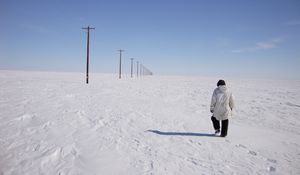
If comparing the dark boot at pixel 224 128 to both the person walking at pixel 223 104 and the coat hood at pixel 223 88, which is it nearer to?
the person walking at pixel 223 104

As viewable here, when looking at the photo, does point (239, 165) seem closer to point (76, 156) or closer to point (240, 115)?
point (76, 156)

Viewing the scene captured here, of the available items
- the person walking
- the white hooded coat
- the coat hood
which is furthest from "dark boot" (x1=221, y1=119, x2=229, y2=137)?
the coat hood

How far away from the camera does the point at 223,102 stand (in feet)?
15.6

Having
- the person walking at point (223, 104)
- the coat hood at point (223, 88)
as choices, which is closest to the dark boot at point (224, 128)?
the person walking at point (223, 104)

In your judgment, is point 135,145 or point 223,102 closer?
point 135,145

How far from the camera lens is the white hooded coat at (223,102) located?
474 cm

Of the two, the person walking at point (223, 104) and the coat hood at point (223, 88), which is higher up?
the coat hood at point (223, 88)

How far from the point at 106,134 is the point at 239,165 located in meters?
3.35

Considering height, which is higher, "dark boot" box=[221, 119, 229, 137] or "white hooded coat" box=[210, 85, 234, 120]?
"white hooded coat" box=[210, 85, 234, 120]

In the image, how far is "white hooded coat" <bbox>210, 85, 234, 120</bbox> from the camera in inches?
187

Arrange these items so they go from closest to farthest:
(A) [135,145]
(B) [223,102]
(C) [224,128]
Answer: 1. (A) [135,145]
2. (B) [223,102]
3. (C) [224,128]

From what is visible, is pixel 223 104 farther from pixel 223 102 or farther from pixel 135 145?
pixel 135 145

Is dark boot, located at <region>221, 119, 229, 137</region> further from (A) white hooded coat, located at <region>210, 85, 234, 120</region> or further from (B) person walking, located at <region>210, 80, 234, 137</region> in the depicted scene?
(A) white hooded coat, located at <region>210, 85, 234, 120</region>

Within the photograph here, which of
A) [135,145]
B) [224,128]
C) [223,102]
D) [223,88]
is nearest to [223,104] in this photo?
[223,102]
